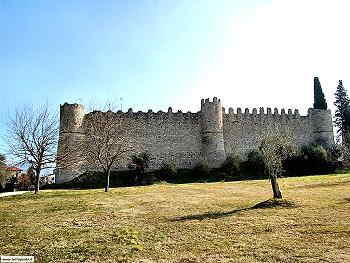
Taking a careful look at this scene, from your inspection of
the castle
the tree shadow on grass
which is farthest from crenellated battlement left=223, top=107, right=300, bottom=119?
the tree shadow on grass

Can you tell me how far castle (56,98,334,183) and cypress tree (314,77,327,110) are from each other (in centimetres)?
261

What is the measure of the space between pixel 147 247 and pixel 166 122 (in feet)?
123

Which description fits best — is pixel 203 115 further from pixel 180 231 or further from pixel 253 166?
pixel 180 231

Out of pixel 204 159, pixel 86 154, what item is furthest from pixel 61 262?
pixel 204 159

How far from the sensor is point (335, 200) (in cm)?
1827

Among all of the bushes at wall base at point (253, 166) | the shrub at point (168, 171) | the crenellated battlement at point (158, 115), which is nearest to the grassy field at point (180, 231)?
the bushes at wall base at point (253, 166)

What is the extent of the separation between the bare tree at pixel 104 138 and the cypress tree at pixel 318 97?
25931mm

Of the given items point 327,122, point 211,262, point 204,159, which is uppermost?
point 327,122

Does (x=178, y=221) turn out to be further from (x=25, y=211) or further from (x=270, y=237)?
(x=25, y=211)

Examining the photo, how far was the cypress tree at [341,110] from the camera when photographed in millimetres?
51972

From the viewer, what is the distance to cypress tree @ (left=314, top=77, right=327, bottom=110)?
2075 inches

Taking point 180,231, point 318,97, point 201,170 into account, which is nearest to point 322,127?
point 318,97

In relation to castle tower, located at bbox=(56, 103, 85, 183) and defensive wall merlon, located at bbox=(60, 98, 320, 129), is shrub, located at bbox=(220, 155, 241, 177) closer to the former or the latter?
defensive wall merlon, located at bbox=(60, 98, 320, 129)

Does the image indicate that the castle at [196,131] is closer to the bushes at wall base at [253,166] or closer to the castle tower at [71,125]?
the castle tower at [71,125]
